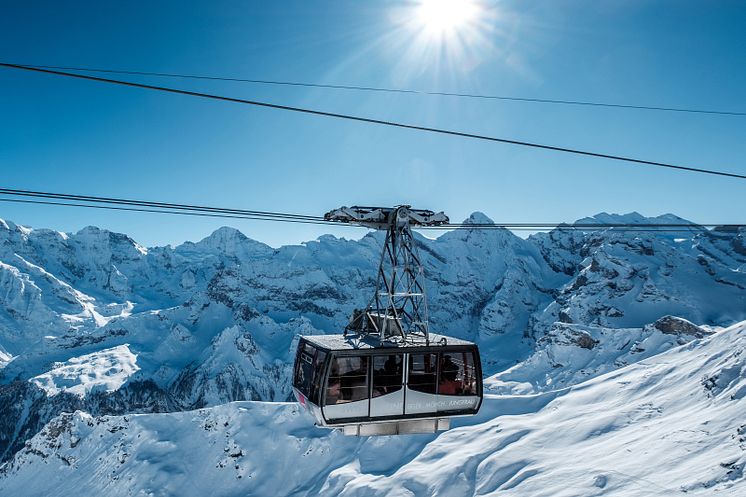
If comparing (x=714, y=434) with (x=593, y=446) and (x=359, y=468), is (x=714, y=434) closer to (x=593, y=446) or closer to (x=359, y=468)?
(x=593, y=446)

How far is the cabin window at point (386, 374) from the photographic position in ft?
50.5

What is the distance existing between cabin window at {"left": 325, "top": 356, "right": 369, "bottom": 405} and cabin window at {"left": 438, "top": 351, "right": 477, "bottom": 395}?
102 inches

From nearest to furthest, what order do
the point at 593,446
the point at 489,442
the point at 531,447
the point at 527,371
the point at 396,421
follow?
the point at 396,421 < the point at 593,446 < the point at 531,447 < the point at 489,442 < the point at 527,371

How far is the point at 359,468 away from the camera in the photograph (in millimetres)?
100812

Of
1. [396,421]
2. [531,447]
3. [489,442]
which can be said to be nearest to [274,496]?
[489,442]

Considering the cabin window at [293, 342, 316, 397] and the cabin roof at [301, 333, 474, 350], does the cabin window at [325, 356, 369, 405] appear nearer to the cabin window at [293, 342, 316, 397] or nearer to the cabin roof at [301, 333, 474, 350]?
the cabin roof at [301, 333, 474, 350]

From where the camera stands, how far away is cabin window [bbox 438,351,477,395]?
16281 millimetres

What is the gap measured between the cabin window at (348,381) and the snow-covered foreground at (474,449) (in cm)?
5118

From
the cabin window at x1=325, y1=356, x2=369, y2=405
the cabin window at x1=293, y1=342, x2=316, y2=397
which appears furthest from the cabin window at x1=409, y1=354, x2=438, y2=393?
the cabin window at x1=293, y1=342, x2=316, y2=397

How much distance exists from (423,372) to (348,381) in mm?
2433

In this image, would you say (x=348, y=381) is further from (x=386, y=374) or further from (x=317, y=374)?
(x=386, y=374)

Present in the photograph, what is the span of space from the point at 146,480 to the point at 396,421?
123453 mm

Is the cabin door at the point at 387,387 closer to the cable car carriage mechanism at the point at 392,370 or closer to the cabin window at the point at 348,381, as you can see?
the cable car carriage mechanism at the point at 392,370

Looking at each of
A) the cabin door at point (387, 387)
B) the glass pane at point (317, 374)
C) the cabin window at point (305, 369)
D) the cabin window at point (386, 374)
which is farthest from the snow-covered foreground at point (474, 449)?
the glass pane at point (317, 374)
